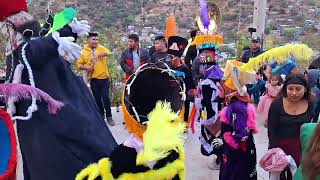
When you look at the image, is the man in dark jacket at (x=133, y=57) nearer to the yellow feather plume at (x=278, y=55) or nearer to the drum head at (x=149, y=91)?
the yellow feather plume at (x=278, y=55)

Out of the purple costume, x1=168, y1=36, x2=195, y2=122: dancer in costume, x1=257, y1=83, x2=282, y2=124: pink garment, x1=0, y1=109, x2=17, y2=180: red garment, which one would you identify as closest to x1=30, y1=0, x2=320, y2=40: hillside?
x1=168, y1=36, x2=195, y2=122: dancer in costume

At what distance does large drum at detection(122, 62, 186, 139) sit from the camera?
8.58 feet

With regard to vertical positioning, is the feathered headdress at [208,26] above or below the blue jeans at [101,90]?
above

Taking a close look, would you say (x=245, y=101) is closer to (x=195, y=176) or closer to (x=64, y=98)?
(x=195, y=176)

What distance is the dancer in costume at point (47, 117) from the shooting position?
2.88 meters

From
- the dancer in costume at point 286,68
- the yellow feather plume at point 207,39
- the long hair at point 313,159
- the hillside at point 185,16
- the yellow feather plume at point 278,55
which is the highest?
the long hair at point 313,159

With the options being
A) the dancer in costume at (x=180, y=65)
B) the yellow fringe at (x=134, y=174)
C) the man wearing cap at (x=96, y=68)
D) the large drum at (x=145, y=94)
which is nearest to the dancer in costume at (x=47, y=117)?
the large drum at (x=145, y=94)

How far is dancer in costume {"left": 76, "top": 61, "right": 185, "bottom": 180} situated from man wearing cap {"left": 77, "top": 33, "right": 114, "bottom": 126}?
4.23m

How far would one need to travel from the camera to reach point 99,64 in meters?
6.95

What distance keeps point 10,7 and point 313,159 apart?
1.80 metres

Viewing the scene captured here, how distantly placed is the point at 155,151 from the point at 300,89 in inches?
78.1

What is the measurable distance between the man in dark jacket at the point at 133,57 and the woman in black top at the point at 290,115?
133 inches

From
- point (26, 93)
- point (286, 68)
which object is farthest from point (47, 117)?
point (286, 68)

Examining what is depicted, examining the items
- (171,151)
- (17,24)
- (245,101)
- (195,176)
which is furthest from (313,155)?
(195,176)
